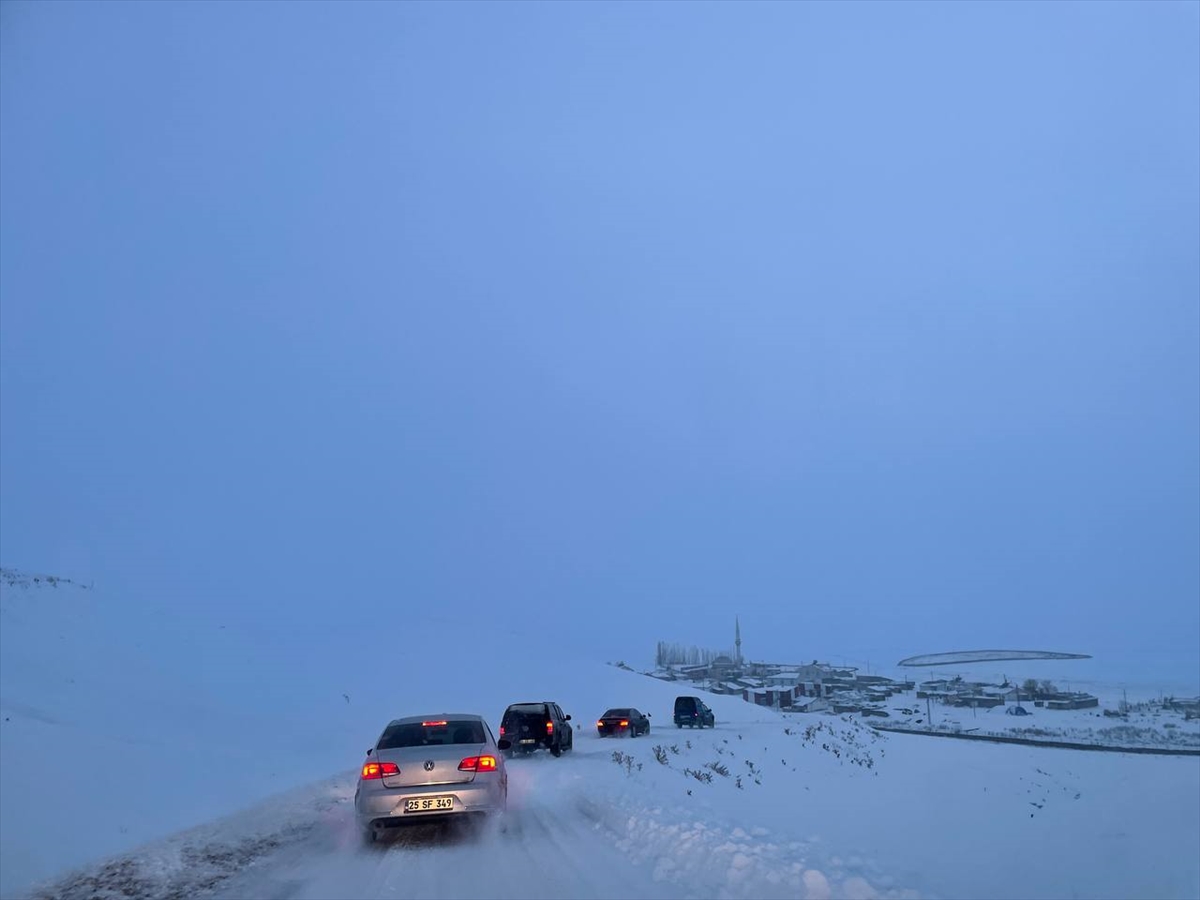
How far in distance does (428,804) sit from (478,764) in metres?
0.80

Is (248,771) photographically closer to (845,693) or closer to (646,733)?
(646,733)

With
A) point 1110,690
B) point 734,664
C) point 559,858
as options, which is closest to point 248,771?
point 559,858

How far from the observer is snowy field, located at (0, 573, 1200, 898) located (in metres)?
9.98

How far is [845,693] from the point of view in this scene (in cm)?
7438

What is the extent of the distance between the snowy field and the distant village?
18.2m

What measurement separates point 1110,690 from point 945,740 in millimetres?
22458

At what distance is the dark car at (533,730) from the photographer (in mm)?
25953

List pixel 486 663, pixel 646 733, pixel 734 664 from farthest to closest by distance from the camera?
pixel 734 664
pixel 486 663
pixel 646 733

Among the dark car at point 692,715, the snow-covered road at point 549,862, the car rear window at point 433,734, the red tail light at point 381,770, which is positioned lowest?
the snow-covered road at point 549,862

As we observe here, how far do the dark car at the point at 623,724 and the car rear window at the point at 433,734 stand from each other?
23.7 meters

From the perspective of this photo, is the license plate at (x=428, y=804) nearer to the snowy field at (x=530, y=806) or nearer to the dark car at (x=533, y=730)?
the snowy field at (x=530, y=806)

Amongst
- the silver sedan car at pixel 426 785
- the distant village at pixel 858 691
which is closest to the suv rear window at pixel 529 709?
the silver sedan car at pixel 426 785

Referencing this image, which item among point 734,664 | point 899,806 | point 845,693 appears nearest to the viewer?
point 899,806

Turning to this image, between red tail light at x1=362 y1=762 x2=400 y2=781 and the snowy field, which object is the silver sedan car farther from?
the snowy field
